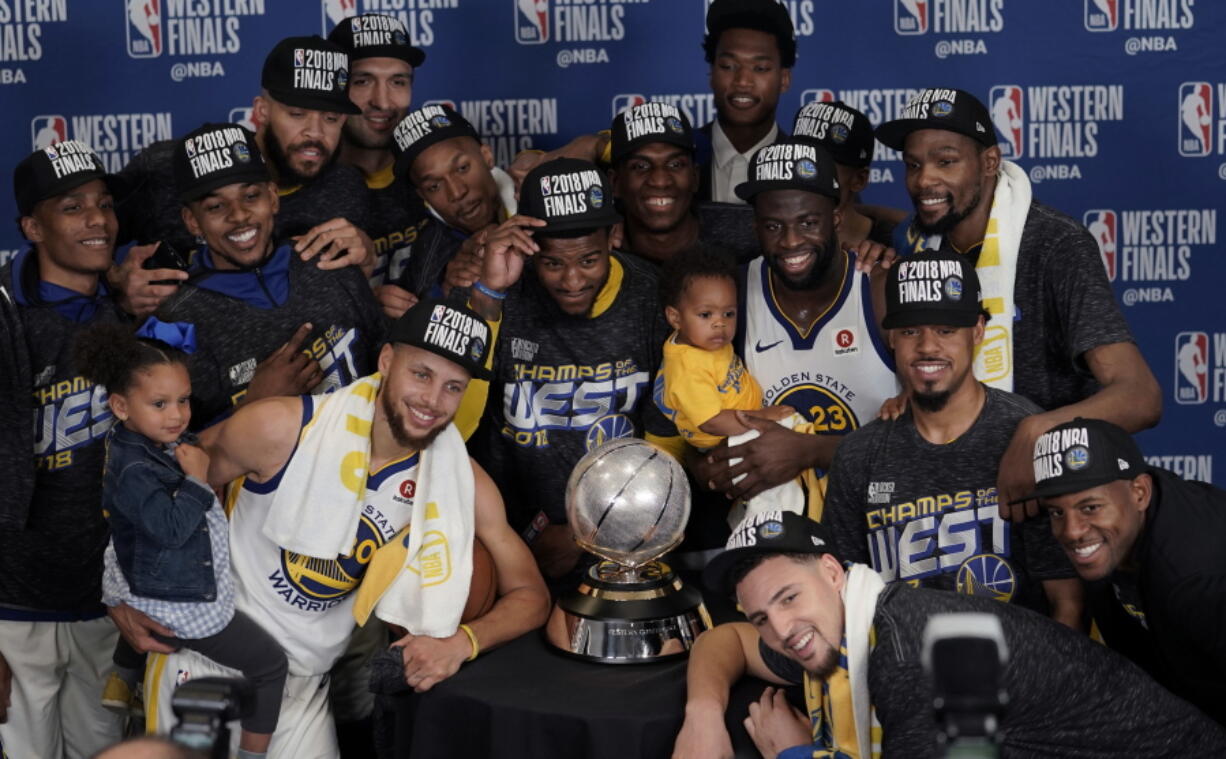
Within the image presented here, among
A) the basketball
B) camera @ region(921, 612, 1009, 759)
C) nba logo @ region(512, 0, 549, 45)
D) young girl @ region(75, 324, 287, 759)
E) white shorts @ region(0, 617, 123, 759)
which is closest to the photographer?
camera @ region(921, 612, 1009, 759)

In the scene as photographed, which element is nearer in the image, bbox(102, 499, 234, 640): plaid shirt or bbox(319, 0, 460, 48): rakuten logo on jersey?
bbox(102, 499, 234, 640): plaid shirt

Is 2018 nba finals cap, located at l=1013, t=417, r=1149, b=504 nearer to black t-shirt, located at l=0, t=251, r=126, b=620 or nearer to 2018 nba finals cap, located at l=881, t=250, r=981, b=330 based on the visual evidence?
2018 nba finals cap, located at l=881, t=250, r=981, b=330

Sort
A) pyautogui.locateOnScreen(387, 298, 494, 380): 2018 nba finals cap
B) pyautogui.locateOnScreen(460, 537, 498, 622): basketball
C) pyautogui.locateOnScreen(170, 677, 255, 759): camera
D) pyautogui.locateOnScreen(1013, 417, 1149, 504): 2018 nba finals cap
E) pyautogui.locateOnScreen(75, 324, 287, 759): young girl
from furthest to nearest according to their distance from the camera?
1. pyautogui.locateOnScreen(460, 537, 498, 622): basketball
2. pyautogui.locateOnScreen(387, 298, 494, 380): 2018 nba finals cap
3. pyautogui.locateOnScreen(75, 324, 287, 759): young girl
4. pyautogui.locateOnScreen(1013, 417, 1149, 504): 2018 nba finals cap
5. pyautogui.locateOnScreen(170, 677, 255, 759): camera

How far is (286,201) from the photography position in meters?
4.54

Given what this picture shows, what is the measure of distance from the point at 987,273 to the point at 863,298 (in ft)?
Answer: 1.11

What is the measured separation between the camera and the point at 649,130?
4.51 m

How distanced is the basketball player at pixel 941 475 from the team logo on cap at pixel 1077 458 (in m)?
0.30

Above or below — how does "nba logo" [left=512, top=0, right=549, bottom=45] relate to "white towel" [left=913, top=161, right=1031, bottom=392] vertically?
above

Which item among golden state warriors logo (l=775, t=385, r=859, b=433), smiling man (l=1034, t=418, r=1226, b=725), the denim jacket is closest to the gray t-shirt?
smiling man (l=1034, t=418, r=1226, b=725)

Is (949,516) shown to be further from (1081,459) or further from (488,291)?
(488,291)

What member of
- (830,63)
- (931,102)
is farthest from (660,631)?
(830,63)

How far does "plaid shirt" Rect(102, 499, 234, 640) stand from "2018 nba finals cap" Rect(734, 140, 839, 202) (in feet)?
5.46

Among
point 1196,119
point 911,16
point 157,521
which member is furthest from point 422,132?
point 1196,119

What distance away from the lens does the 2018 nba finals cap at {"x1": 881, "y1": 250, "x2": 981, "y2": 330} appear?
3.58 m
